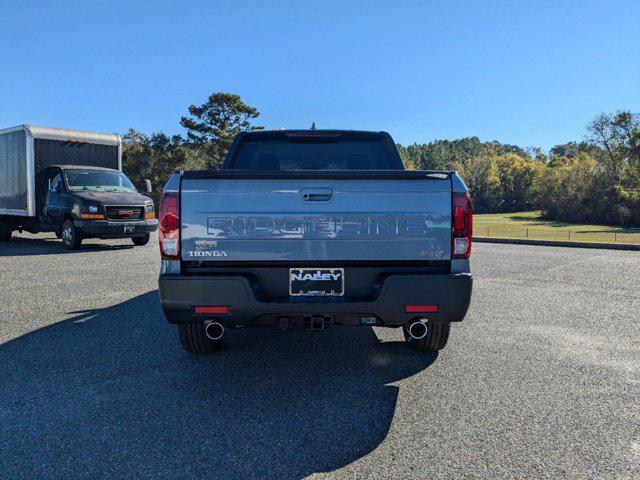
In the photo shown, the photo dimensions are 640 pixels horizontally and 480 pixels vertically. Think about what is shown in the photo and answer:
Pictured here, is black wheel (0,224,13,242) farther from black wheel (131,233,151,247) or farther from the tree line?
the tree line

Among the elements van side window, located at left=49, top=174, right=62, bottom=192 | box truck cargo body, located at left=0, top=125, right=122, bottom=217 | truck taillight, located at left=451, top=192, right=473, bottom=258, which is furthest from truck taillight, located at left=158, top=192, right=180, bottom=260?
box truck cargo body, located at left=0, top=125, right=122, bottom=217

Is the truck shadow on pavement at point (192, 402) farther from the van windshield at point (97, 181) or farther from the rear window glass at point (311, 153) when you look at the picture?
the van windshield at point (97, 181)

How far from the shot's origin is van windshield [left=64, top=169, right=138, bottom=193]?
13.2 meters

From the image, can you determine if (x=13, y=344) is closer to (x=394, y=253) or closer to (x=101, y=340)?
(x=101, y=340)

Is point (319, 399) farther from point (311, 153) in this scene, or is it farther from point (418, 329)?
point (311, 153)

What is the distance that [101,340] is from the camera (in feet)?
16.4

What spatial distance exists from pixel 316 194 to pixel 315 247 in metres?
0.36

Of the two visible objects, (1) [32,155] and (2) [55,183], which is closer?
(1) [32,155]

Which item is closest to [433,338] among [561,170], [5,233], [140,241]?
[140,241]

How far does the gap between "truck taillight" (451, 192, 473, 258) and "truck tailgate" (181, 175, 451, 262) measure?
0.05m

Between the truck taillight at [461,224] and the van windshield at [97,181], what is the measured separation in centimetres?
1192

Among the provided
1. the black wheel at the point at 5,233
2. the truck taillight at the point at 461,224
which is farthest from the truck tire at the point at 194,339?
the black wheel at the point at 5,233

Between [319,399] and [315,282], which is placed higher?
[315,282]

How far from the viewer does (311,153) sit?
514cm
